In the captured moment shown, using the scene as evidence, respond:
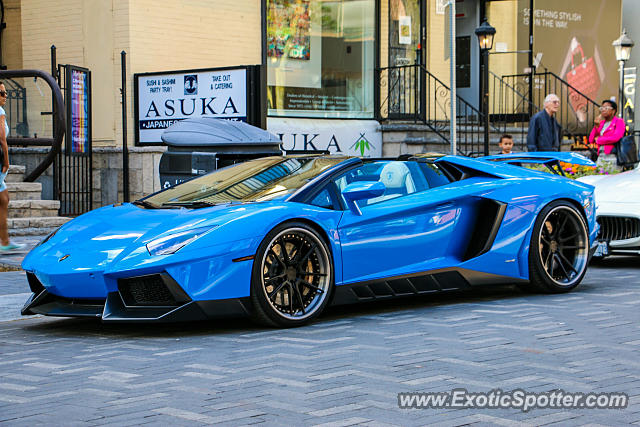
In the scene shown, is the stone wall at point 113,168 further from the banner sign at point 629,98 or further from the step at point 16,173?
the banner sign at point 629,98

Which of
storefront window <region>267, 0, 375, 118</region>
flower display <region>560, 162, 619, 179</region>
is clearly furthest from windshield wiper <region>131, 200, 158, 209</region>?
storefront window <region>267, 0, 375, 118</region>

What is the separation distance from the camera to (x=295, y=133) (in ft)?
56.1

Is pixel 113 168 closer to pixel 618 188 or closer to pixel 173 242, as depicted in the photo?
pixel 618 188

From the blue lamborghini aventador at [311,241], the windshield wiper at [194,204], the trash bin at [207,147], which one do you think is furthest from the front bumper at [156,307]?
the trash bin at [207,147]

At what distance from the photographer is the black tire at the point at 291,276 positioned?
6.06 meters

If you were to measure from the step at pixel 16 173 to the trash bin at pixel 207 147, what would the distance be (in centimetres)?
349

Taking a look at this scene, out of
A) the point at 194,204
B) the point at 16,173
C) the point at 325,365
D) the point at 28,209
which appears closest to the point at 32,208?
the point at 28,209

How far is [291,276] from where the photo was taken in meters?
6.24

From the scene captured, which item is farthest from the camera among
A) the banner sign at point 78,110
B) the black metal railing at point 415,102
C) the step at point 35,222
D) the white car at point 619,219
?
the black metal railing at point 415,102

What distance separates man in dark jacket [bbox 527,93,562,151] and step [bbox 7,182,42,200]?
699 centimetres

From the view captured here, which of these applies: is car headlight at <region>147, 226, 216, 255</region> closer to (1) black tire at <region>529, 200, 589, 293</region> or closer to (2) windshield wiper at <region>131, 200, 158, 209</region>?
(2) windshield wiper at <region>131, 200, 158, 209</region>

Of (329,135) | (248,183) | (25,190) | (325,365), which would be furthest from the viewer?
(329,135)

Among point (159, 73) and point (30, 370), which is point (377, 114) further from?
point (30, 370)

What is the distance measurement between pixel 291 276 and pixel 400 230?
3.29ft
